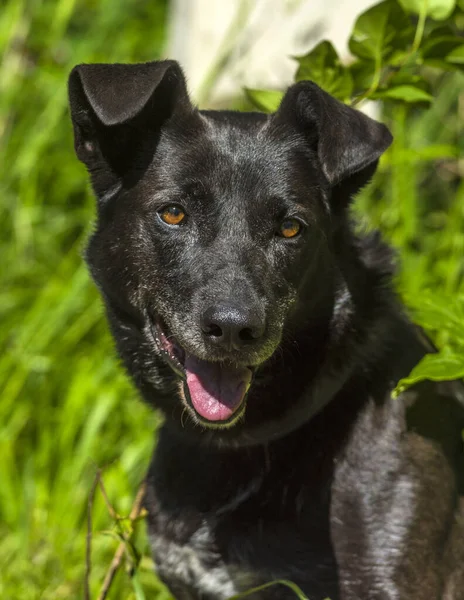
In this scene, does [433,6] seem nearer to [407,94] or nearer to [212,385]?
[407,94]

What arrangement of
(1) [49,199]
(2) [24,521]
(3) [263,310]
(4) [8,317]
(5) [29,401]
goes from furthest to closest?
(1) [49,199] → (4) [8,317] → (5) [29,401] → (2) [24,521] → (3) [263,310]

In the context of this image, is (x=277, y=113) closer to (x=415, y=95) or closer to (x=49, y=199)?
(x=415, y=95)

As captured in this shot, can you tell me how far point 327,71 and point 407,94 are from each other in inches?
9.9

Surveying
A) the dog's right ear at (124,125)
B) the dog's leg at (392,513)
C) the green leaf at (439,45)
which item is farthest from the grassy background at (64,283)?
the dog's right ear at (124,125)

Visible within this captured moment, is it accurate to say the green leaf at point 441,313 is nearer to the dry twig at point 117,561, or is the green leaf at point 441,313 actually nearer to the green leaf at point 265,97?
the green leaf at point 265,97

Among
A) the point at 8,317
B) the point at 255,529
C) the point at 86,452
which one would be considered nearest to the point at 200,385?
the point at 255,529

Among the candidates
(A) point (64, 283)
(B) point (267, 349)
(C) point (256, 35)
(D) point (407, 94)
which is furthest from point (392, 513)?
(C) point (256, 35)

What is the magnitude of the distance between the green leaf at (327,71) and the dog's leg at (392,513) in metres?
0.96

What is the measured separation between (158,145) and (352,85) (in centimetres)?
63

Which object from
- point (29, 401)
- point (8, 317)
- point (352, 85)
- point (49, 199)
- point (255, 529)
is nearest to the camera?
point (255, 529)

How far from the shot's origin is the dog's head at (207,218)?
2.43 m

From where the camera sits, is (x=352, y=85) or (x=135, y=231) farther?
(x=352, y=85)

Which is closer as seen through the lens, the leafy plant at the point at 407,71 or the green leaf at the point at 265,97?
the leafy plant at the point at 407,71

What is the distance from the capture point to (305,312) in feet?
8.82
